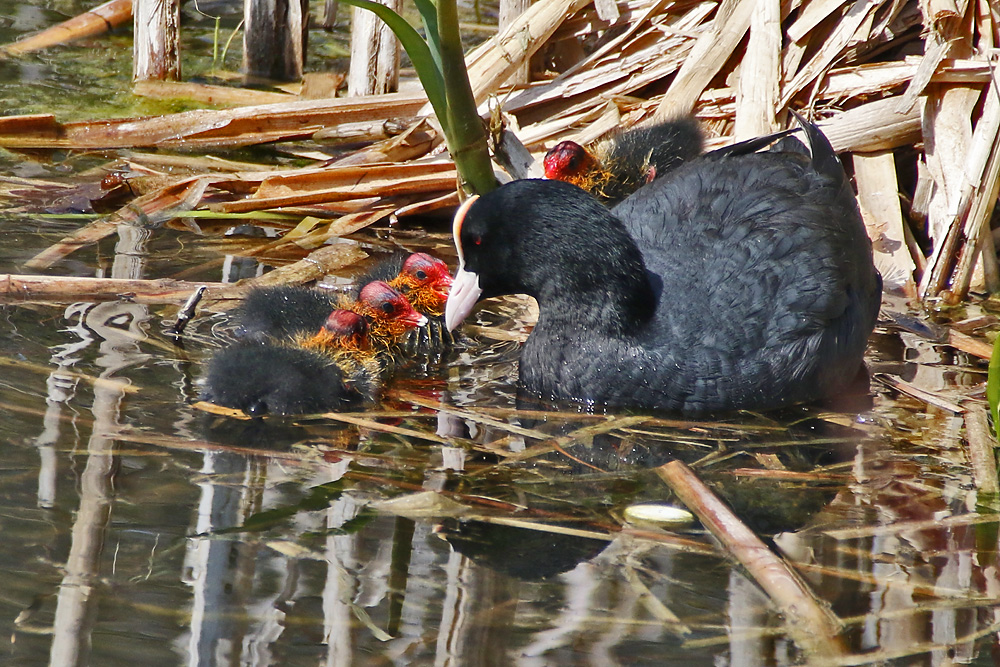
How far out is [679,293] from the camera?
2912mm

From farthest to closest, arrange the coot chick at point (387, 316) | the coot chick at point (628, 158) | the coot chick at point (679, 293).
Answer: the coot chick at point (628, 158), the coot chick at point (387, 316), the coot chick at point (679, 293)

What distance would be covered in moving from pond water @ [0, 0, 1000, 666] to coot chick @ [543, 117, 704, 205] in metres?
0.84

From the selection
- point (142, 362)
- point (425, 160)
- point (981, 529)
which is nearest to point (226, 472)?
point (142, 362)

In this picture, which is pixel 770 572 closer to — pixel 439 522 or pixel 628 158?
pixel 439 522

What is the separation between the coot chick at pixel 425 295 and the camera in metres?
3.28

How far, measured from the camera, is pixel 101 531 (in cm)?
202

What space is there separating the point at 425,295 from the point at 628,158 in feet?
3.19

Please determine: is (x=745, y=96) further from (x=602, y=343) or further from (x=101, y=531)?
(x=101, y=531)

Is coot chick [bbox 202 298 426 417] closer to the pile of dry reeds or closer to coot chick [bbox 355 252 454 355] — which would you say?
coot chick [bbox 355 252 454 355]

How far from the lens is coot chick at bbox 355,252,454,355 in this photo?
3.28 m

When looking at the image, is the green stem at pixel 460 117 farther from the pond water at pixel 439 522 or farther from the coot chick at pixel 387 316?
the pond water at pixel 439 522

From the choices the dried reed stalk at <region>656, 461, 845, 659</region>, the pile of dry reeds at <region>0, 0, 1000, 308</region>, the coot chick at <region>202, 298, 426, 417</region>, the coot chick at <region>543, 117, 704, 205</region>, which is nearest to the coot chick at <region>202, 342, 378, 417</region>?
the coot chick at <region>202, 298, 426, 417</region>

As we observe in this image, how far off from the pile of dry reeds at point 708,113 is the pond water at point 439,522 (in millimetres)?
815

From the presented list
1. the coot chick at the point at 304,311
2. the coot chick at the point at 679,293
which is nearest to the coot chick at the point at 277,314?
the coot chick at the point at 304,311
